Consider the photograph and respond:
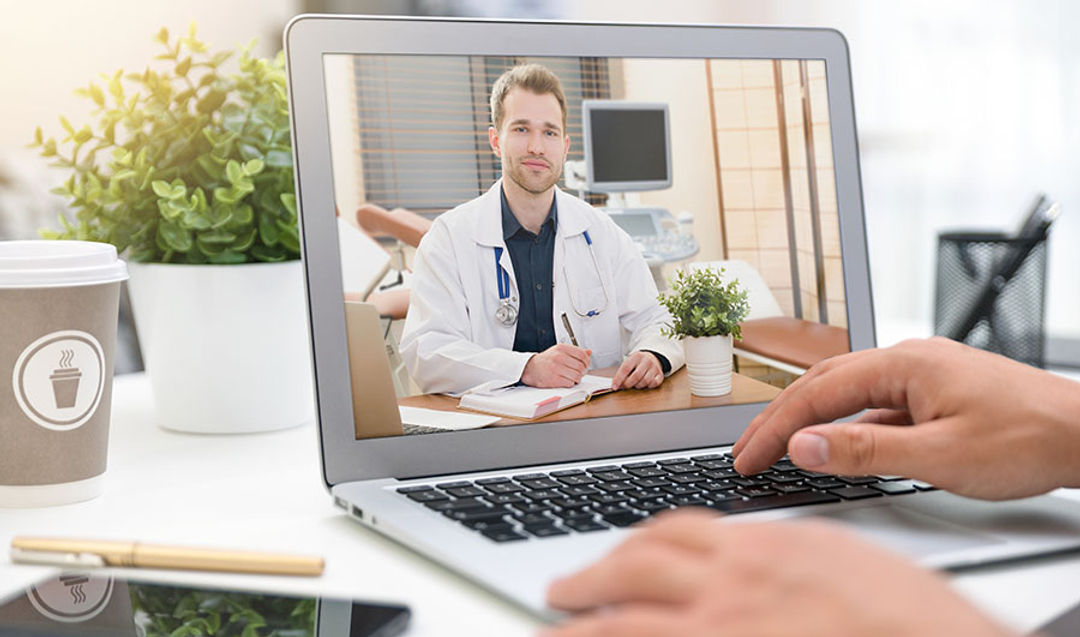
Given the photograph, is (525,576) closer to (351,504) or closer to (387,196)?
(351,504)

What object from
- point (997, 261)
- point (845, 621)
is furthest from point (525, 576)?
point (997, 261)

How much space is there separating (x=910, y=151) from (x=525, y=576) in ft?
8.47

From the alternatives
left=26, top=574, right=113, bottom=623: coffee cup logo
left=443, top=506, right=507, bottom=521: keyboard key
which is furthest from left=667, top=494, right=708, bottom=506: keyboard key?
left=26, top=574, right=113, bottom=623: coffee cup logo

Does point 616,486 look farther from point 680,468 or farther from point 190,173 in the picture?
point 190,173

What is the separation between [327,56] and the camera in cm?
67

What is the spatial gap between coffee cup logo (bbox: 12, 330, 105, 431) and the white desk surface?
2.7 inches

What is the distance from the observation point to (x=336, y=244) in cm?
66

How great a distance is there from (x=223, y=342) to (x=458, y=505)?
1.28 feet

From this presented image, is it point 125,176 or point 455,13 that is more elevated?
point 455,13

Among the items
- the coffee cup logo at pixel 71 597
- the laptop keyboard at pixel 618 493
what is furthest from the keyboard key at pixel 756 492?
the coffee cup logo at pixel 71 597

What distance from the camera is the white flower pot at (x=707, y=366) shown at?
0.75 metres

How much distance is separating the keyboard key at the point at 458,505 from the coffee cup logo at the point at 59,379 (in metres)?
Result: 0.27

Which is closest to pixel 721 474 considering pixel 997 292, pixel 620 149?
pixel 620 149

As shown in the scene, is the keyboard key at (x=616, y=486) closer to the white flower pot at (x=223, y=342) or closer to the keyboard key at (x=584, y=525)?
the keyboard key at (x=584, y=525)
